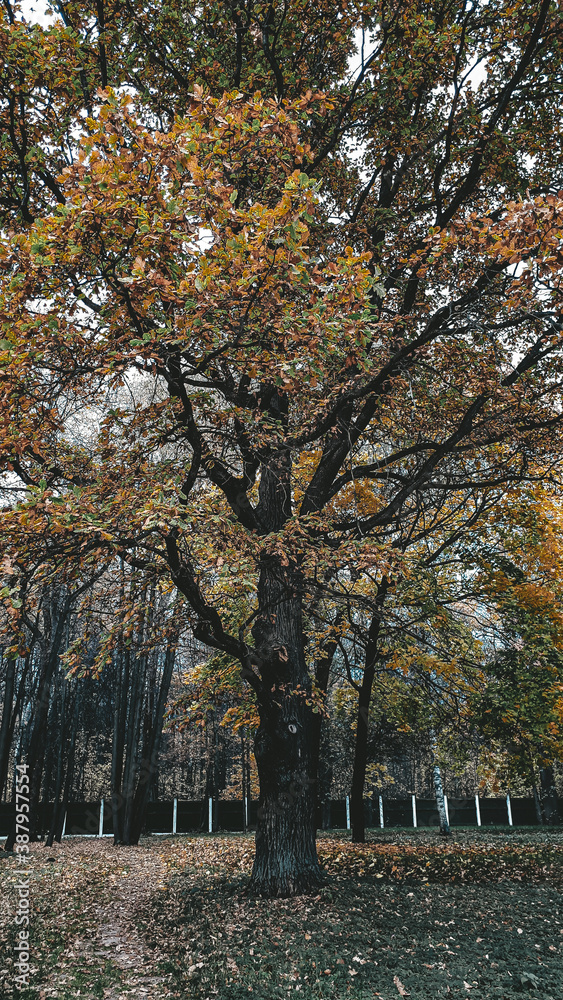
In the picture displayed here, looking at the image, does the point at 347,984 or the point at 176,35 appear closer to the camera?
the point at 347,984

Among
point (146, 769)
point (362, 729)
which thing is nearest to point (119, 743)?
point (146, 769)

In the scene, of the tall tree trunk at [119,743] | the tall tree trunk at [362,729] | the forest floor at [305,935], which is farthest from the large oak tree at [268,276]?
the tall tree trunk at [119,743]

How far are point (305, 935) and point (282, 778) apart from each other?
202cm

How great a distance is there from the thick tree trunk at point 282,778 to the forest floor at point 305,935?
12.2 inches

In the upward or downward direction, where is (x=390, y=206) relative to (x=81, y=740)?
upward

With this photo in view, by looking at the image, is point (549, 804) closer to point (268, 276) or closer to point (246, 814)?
point (246, 814)

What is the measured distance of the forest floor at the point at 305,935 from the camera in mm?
4277

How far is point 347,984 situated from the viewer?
4273 millimetres

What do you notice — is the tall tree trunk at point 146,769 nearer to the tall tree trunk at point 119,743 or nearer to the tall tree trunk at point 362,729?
the tall tree trunk at point 119,743

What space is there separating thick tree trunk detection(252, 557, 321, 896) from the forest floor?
311mm

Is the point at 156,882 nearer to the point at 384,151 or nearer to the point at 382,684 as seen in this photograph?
the point at 382,684

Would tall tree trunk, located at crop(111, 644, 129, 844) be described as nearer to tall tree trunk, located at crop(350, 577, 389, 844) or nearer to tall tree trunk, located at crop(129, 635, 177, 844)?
tall tree trunk, located at crop(129, 635, 177, 844)

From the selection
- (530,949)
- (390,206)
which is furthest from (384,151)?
(530,949)

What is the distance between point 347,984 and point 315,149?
26.8ft
